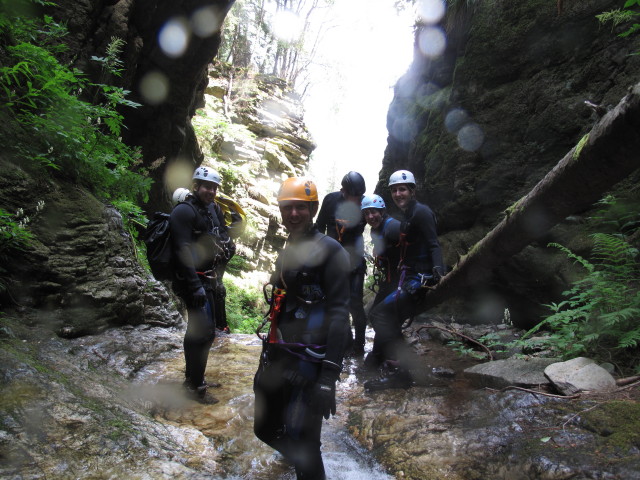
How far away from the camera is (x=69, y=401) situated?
8.82ft

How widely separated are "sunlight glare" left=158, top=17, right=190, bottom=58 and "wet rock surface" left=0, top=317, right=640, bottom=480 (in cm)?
811

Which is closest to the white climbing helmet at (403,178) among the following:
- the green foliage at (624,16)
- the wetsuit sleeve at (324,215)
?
the wetsuit sleeve at (324,215)

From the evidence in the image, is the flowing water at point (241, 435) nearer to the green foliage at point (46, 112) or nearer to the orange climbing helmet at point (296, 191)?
the orange climbing helmet at point (296, 191)

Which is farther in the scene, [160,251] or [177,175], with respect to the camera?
[177,175]

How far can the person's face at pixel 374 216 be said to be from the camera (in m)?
5.73

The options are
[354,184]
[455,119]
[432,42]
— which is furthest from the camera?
[432,42]

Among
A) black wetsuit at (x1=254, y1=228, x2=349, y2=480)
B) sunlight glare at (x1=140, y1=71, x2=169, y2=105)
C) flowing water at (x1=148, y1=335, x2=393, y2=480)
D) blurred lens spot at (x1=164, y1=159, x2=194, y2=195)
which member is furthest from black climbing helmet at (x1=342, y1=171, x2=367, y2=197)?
blurred lens spot at (x1=164, y1=159, x2=194, y2=195)

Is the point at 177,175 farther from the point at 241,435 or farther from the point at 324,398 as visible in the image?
the point at 324,398

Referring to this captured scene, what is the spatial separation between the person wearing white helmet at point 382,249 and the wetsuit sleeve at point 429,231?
1.45 ft

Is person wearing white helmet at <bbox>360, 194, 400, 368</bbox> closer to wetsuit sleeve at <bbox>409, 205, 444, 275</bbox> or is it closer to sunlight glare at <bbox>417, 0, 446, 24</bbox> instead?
wetsuit sleeve at <bbox>409, 205, 444, 275</bbox>

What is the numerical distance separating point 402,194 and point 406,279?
124cm

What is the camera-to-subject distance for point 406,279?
5.00 m

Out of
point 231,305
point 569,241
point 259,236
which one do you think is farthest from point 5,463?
point 259,236

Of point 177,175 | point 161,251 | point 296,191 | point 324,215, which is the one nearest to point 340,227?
point 324,215
